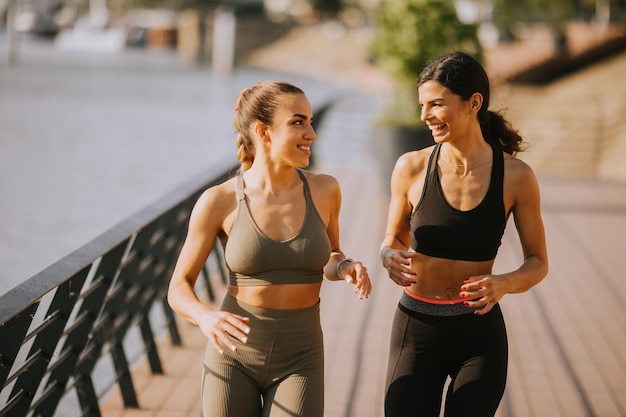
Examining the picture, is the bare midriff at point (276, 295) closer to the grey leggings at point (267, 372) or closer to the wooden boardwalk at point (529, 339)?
the grey leggings at point (267, 372)

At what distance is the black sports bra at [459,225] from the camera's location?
10.3 ft

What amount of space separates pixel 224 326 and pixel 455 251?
89 cm

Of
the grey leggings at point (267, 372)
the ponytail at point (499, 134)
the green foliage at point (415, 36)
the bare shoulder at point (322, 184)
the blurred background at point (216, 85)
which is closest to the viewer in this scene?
the grey leggings at point (267, 372)

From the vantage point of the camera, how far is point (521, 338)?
255 inches

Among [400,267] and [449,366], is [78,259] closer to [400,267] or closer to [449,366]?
[400,267]

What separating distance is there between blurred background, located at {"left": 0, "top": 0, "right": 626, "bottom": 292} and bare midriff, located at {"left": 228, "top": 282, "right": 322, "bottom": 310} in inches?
47.1

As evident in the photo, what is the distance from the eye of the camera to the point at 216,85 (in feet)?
126

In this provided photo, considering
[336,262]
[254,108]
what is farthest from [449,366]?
[254,108]

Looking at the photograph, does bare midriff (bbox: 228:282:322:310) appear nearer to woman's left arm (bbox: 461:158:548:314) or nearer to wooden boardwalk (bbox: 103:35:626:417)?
woman's left arm (bbox: 461:158:548:314)

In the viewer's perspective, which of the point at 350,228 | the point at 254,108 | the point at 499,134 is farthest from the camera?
the point at 350,228

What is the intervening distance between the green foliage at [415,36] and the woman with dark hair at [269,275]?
28.7 feet

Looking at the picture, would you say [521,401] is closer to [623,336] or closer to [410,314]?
[623,336]

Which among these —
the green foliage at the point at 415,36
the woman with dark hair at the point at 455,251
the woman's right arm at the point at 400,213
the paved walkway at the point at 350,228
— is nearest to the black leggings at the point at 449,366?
the woman with dark hair at the point at 455,251

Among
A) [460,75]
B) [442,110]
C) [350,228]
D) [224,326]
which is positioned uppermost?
[460,75]
